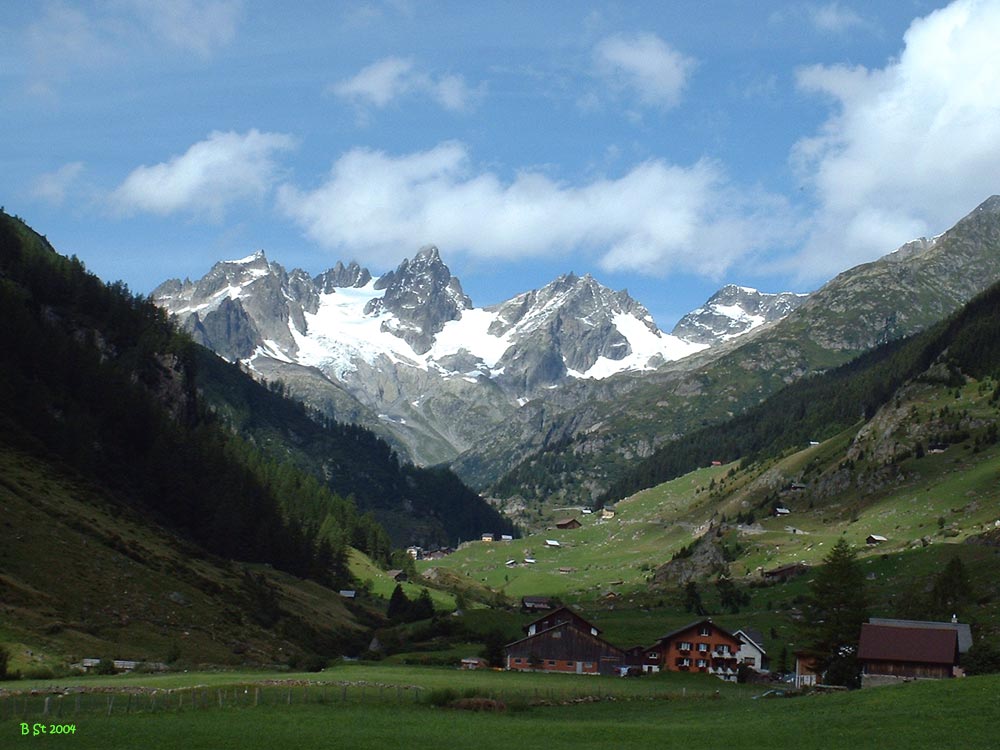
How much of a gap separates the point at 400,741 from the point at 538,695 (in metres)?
24.2

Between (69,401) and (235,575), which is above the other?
(69,401)

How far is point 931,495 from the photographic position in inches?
6944

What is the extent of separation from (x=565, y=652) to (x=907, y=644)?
120 ft

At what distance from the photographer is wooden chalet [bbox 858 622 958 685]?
75.5 meters

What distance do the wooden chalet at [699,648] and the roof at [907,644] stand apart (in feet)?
84.1

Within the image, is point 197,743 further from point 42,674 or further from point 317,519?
point 317,519

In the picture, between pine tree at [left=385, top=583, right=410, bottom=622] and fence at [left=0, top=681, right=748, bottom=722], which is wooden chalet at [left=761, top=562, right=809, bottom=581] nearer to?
pine tree at [left=385, top=583, right=410, bottom=622]

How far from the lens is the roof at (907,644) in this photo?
249ft

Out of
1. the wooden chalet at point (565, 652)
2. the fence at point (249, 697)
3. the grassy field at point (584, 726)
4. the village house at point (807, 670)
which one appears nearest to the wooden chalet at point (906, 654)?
the village house at point (807, 670)

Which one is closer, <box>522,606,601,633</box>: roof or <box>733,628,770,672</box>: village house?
<box>733,628,770,672</box>: village house

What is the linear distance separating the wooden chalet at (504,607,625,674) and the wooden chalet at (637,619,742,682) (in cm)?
512

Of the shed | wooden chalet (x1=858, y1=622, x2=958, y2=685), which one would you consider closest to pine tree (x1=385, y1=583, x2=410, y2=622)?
the shed

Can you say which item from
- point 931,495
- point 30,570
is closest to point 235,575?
point 30,570

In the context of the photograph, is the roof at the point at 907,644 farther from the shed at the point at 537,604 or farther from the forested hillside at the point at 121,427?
the forested hillside at the point at 121,427
